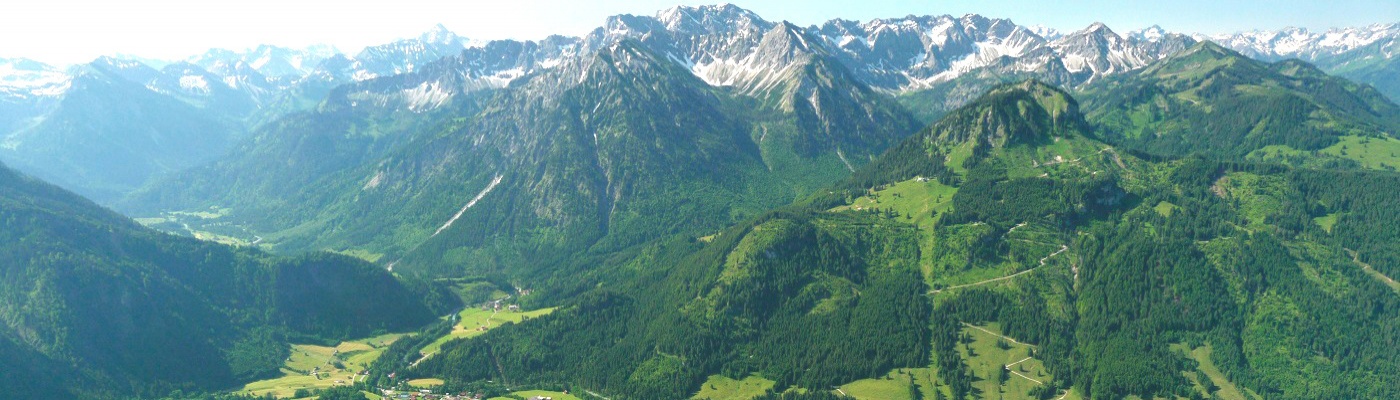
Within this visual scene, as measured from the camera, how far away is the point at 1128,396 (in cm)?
19950

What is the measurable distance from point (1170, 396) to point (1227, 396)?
47.2 feet

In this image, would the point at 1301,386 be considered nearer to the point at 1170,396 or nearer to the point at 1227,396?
the point at 1227,396

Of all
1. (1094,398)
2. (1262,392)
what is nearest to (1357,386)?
(1262,392)

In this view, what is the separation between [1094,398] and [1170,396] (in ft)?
55.0

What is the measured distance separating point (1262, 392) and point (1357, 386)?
20978 mm

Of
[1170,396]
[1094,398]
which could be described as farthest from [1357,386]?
[1094,398]

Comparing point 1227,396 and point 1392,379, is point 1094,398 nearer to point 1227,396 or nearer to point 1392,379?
point 1227,396

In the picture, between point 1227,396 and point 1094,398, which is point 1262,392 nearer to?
point 1227,396

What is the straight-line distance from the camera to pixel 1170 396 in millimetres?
196750

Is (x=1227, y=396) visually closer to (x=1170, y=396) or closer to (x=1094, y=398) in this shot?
(x=1170, y=396)

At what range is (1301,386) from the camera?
19962 cm

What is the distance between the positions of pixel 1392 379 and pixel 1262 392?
1150 inches

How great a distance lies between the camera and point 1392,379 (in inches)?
7766

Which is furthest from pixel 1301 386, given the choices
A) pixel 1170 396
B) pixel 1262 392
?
pixel 1170 396
